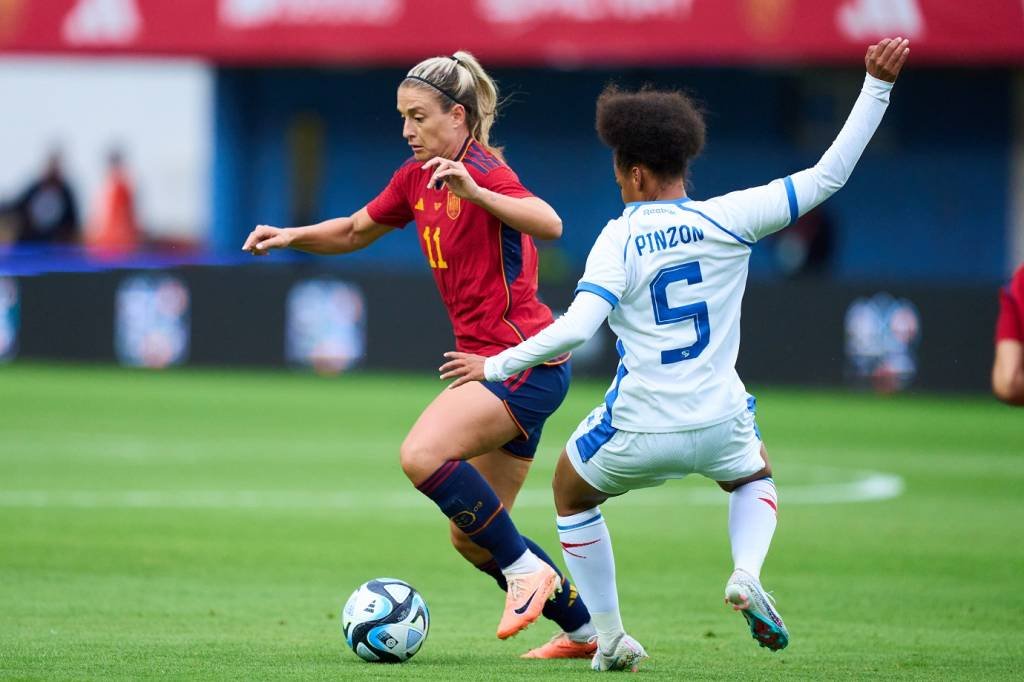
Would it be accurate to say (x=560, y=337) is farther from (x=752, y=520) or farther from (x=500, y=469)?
(x=500, y=469)

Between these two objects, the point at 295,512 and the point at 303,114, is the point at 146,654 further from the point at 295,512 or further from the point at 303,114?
the point at 303,114

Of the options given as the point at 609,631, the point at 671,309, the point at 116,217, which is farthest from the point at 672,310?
the point at 116,217

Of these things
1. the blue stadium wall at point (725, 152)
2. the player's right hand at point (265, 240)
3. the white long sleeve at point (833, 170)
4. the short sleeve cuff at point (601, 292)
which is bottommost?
the blue stadium wall at point (725, 152)

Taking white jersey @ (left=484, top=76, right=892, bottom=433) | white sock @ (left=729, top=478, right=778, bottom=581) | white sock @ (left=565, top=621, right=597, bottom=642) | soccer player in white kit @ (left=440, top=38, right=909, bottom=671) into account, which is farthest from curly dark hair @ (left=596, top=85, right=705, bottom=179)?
white sock @ (left=565, top=621, right=597, bottom=642)

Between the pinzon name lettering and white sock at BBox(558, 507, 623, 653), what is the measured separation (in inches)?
41.7

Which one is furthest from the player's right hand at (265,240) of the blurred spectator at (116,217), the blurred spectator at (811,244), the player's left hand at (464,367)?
the blurred spectator at (116,217)

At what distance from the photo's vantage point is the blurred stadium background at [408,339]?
841 centimetres

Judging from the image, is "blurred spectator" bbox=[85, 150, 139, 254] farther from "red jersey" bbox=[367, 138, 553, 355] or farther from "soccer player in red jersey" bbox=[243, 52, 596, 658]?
"red jersey" bbox=[367, 138, 553, 355]

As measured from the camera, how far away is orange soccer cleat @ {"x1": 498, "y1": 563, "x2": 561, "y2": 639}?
A: 654 centimetres

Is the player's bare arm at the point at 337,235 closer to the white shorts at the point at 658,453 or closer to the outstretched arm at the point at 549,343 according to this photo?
the outstretched arm at the point at 549,343

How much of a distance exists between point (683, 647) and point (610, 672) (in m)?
0.83

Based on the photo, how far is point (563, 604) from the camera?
718cm

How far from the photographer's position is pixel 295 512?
12.1m

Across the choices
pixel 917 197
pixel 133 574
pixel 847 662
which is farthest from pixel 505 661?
pixel 917 197
